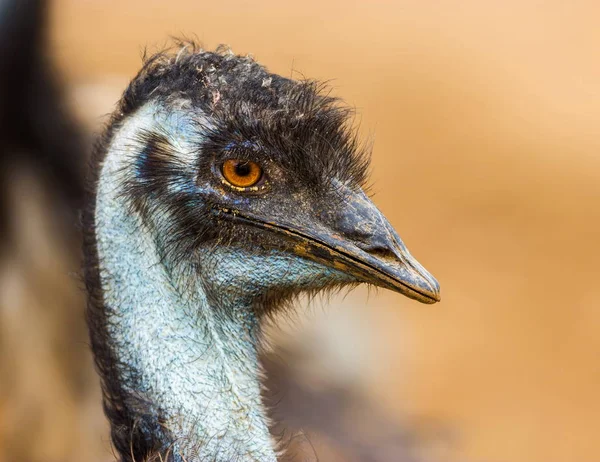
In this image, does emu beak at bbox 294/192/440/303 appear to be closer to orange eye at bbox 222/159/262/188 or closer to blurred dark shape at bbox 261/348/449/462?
orange eye at bbox 222/159/262/188

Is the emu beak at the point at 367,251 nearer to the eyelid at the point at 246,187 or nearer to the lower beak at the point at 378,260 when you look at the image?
the lower beak at the point at 378,260

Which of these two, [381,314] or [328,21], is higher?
[328,21]

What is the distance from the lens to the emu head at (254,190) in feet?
5.83

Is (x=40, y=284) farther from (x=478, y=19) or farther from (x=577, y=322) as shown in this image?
(x=478, y=19)

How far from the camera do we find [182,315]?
73.2 inches

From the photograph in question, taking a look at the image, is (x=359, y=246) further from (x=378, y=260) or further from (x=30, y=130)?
(x=30, y=130)

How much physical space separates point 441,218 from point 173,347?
4012 millimetres

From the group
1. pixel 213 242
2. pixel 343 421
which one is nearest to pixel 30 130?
pixel 343 421

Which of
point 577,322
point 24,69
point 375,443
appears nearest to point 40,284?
point 24,69

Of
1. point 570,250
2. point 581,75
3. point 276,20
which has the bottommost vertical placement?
point 570,250

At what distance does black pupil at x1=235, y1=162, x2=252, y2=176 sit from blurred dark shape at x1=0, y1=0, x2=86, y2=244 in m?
2.49

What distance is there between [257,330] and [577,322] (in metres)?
3.70

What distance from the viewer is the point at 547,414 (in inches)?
188

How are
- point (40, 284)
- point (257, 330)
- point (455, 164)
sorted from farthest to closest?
1. point (455, 164)
2. point (40, 284)
3. point (257, 330)
